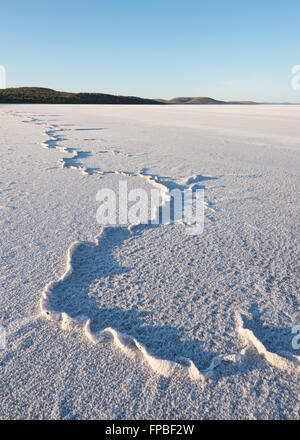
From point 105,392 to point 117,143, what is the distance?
4154mm

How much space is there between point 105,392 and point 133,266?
59 cm

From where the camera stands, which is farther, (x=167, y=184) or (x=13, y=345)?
(x=167, y=184)

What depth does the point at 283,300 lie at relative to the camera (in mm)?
1042

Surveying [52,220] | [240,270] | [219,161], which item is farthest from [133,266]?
[219,161]

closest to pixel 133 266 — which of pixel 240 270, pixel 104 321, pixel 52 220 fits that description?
pixel 104 321

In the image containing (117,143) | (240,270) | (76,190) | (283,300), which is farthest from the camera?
(117,143)

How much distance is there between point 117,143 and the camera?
4523 millimetres

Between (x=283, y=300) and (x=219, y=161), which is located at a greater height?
(x=219, y=161)

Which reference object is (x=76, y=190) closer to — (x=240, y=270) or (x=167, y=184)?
(x=167, y=184)
